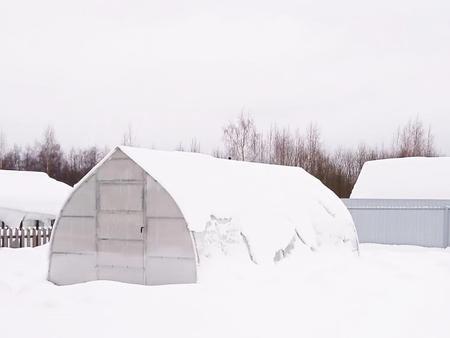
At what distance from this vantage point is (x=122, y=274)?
9.91 m

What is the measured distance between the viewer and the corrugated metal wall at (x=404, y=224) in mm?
20250

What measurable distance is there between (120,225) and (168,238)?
1.05 metres

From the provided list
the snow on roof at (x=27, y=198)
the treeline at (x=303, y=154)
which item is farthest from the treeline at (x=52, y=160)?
the snow on roof at (x=27, y=198)

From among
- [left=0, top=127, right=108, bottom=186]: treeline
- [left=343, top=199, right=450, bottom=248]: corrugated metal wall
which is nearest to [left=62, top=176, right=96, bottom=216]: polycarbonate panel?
[left=343, top=199, right=450, bottom=248]: corrugated metal wall

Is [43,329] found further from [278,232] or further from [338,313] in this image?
[278,232]

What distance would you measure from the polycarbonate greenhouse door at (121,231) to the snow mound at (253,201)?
2.01 feet

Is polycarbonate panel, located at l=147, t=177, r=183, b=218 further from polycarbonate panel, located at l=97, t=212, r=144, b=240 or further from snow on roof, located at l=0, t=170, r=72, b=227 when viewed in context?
snow on roof, located at l=0, t=170, r=72, b=227

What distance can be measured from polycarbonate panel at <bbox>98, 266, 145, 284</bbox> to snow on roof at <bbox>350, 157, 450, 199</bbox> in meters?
19.6

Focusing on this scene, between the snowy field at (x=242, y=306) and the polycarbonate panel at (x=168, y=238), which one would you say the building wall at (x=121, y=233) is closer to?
the polycarbonate panel at (x=168, y=238)

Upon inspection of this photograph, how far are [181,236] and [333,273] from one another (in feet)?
11.1

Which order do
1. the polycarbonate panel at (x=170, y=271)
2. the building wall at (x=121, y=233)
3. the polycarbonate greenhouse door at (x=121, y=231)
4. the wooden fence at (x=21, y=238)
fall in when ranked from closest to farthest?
the polycarbonate panel at (x=170, y=271) → the building wall at (x=121, y=233) → the polycarbonate greenhouse door at (x=121, y=231) → the wooden fence at (x=21, y=238)

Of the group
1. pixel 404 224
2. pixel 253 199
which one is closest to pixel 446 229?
pixel 404 224

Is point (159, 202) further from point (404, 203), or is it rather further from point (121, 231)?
point (404, 203)

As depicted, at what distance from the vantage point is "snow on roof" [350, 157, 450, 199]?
86.6ft
